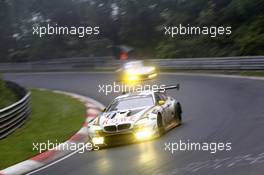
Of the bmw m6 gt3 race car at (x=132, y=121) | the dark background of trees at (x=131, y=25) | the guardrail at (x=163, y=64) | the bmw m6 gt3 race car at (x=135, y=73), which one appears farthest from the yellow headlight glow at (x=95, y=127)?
the dark background of trees at (x=131, y=25)

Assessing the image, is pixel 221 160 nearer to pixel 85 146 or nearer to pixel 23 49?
pixel 85 146

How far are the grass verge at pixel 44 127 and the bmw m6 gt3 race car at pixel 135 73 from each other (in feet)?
15.0

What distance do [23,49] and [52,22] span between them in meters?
4.36

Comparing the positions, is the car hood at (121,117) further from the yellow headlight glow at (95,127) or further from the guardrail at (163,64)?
the guardrail at (163,64)

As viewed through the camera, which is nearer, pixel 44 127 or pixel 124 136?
pixel 124 136

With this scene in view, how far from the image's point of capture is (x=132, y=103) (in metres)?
13.8

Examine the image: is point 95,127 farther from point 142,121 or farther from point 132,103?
point 132,103

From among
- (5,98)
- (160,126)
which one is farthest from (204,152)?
(5,98)

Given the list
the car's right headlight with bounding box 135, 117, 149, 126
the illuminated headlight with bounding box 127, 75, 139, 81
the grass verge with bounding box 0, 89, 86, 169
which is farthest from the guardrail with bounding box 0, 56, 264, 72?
the car's right headlight with bounding box 135, 117, 149, 126

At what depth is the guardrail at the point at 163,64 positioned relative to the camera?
2691cm

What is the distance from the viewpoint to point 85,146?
42.9 feet

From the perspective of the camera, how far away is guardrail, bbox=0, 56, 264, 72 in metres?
26.9

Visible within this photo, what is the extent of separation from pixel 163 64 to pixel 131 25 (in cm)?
1292

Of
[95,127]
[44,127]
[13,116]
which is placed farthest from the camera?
[44,127]
